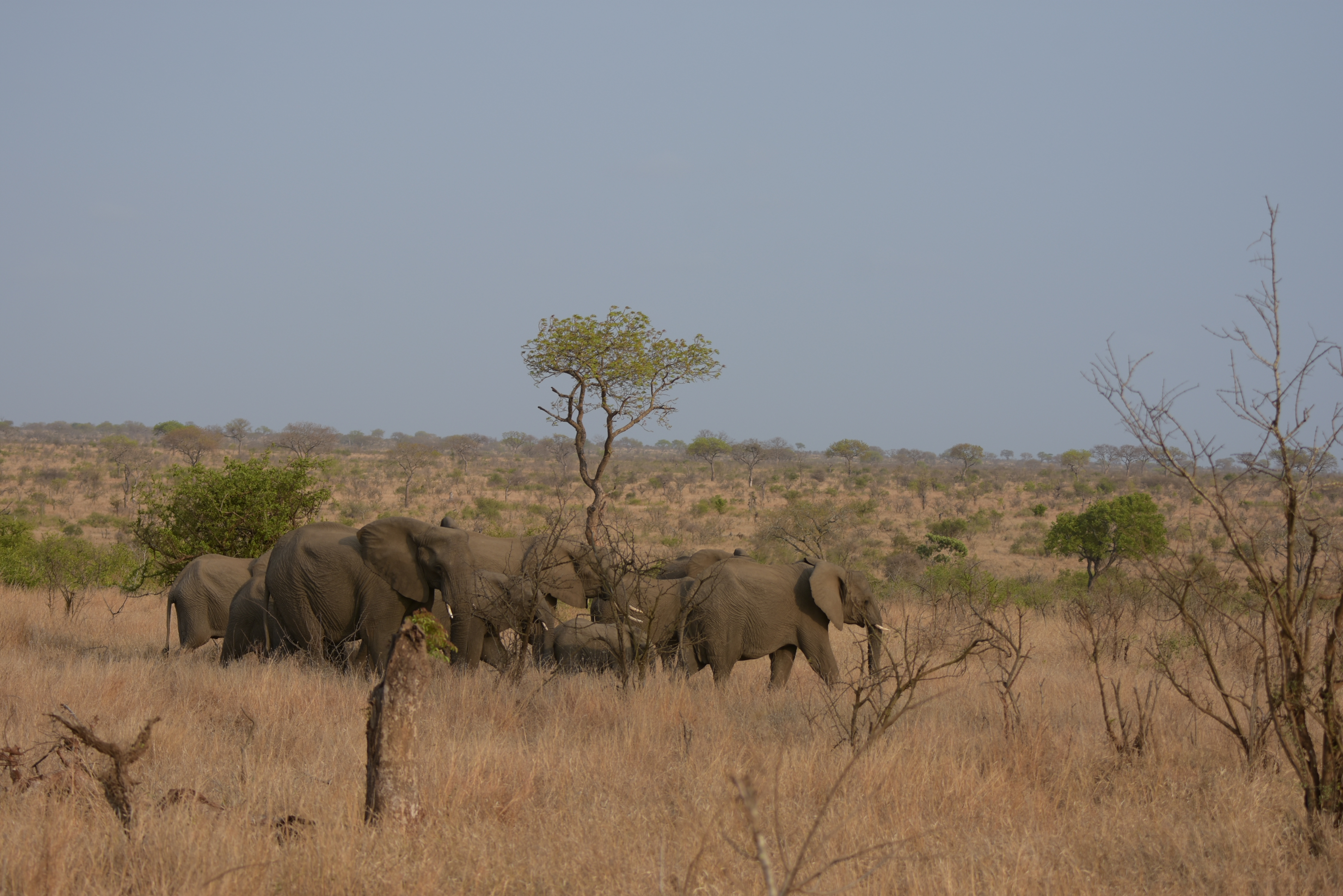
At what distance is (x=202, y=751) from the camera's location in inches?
228

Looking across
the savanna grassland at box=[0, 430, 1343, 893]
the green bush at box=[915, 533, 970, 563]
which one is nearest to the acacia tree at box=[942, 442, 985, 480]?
the green bush at box=[915, 533, 970, 563]

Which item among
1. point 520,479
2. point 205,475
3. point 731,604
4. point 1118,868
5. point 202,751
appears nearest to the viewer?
point 1118,868

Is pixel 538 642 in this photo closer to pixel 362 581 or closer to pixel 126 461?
pixel 362 581

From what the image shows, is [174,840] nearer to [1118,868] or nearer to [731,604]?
[1118,868]

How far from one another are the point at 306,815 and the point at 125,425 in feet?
368

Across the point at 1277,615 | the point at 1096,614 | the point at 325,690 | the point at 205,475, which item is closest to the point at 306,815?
the point at 325,690

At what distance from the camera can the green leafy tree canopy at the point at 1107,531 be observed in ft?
69.4

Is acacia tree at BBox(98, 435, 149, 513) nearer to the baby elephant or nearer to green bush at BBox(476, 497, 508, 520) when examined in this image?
green bush at BBox(476, 497, 508, 520)

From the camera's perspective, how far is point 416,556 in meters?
9.80

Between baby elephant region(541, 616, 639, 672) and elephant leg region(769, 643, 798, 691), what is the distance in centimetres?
156

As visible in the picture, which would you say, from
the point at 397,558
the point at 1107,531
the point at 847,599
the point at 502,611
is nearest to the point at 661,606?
the point at 502,611

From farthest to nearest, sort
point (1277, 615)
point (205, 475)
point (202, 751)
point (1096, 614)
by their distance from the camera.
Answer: point (1096, 614) < point (205, 475) < point (202, 751) < point (1277, 615)

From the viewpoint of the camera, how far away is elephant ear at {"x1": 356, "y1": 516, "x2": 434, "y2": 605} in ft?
31.9

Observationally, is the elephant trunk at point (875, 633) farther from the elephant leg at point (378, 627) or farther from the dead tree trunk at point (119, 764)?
the dead tree trunk at point (119, 764)
